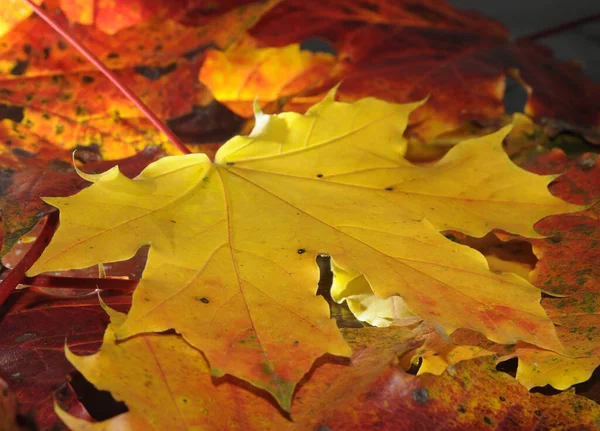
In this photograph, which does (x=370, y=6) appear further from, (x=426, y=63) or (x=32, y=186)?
(x=32, y=186)

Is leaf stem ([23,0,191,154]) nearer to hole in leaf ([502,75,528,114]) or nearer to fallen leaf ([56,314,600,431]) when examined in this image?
fallen leaf ([56,314,600,431])

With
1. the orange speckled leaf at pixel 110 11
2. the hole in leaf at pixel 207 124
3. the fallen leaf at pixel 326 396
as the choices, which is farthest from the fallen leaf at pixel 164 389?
the orange speckled leaf at pixel 110 11

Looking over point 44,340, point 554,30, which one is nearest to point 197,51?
point 44,340

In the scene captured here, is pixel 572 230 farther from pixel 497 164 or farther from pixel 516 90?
pixel 516 90

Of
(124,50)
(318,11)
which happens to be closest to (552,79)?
(318,11)

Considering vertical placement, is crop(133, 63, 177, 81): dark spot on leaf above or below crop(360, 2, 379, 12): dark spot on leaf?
below

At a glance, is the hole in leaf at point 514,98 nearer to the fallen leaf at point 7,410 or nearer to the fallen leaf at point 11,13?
the fallen leaf at point 11,13

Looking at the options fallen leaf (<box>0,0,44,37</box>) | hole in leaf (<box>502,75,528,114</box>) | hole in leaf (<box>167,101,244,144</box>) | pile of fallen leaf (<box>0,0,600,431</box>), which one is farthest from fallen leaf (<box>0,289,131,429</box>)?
hole in leaf (<box>502,75,528,114</box>)
